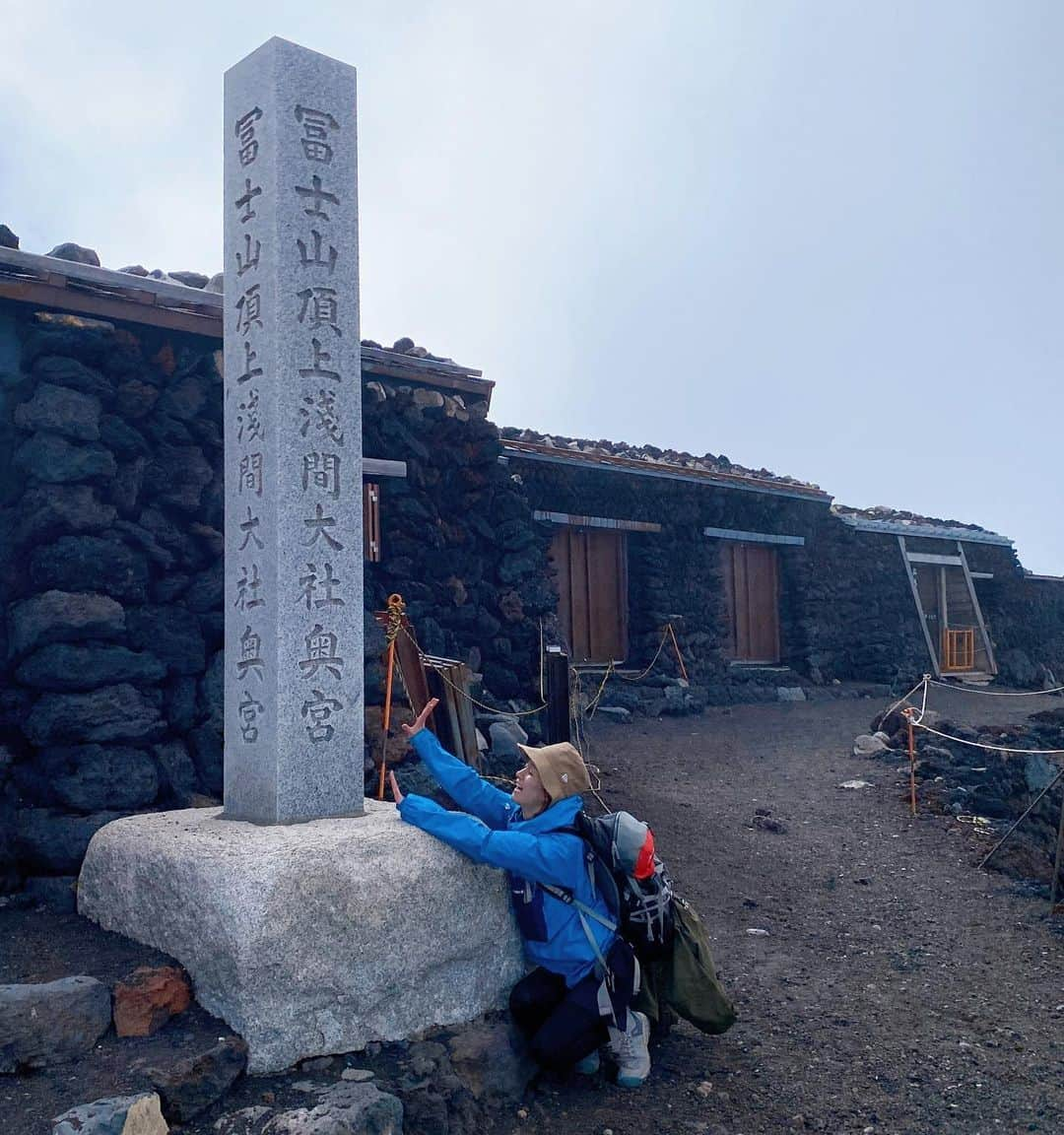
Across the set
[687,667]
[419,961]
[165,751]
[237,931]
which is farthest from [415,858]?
[687,667]

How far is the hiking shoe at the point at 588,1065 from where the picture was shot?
357 centimetres

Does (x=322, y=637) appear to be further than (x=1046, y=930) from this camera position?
No

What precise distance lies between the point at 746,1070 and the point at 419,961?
52.6 inches

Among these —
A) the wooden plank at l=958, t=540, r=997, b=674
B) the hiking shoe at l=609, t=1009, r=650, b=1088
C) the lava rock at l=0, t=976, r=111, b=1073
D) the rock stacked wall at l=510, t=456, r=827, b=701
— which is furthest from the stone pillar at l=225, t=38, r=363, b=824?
the wooden plank at l=958, t=540, r=997, b=674

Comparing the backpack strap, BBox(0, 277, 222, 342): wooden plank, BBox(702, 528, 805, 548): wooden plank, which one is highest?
BBox(0, 277, 222, 342): wooden plank

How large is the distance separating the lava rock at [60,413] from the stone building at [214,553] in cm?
1

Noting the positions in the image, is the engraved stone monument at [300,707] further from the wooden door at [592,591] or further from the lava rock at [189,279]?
the wooden door at [592,591]

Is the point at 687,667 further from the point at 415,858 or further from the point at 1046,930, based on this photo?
the point at 415,858

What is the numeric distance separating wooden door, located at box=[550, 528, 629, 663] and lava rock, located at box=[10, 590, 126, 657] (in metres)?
6.42

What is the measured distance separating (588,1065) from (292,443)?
2.42 metres

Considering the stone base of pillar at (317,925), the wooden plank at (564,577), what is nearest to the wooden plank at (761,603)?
the wooden plank at (564,577)

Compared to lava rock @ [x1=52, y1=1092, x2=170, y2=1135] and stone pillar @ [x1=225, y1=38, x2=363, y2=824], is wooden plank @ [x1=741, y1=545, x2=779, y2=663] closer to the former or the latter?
stone pillar @ [x1=225, y1=38, x2=363, y2=824]

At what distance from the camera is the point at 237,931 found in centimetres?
298

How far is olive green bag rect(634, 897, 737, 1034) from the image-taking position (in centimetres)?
363
